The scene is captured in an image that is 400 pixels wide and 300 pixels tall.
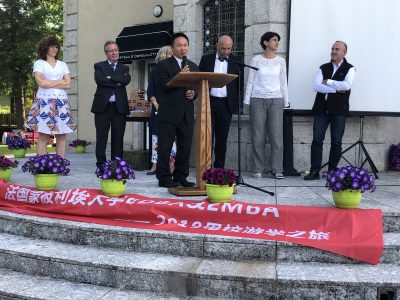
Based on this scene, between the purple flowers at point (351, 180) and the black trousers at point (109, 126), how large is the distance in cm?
386

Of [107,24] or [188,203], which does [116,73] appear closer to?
[188,203]

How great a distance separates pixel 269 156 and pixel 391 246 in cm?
409

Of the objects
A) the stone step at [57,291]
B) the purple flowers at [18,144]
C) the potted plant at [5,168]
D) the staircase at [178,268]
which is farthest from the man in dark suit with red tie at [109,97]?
the purple flowers at [18,144]

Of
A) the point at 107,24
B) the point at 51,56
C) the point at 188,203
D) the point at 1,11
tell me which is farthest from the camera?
the point at 1,11

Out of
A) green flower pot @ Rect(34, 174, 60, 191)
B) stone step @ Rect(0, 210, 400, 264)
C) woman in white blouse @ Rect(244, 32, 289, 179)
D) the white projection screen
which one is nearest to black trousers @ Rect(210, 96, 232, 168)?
woman in white blouse @ Rect(244, 32, 289, 179)

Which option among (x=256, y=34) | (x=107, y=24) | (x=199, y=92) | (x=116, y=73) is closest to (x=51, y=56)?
(x=116, y=73)

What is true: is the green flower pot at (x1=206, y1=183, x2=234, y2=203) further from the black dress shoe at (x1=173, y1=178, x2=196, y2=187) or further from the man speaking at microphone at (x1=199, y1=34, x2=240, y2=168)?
the man speaking at microphone at (x1=199, y1=34, x2=240, y2=168)

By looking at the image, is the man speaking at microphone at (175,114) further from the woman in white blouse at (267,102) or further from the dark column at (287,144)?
the dark column at (287,144)

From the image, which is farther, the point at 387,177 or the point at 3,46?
the point at 3,46

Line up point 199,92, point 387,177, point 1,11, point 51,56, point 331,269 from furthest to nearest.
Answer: point 1,11
point 387,177
point 51,56
point 199,92
point 331,269

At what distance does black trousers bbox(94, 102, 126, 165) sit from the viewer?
25.3ft

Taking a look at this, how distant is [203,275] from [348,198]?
1860 mm

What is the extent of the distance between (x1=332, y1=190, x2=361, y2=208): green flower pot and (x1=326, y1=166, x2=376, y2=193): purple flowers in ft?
0.20

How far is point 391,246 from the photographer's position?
4352 millimetres
